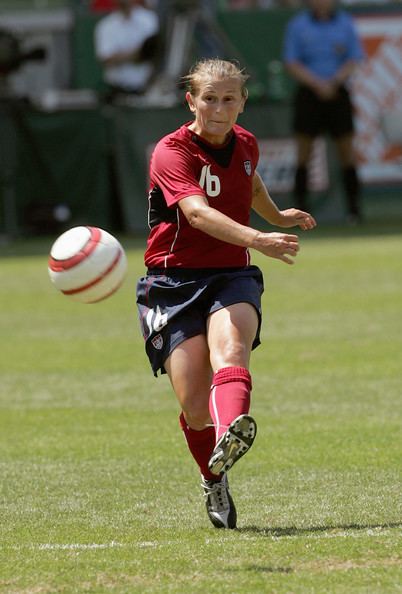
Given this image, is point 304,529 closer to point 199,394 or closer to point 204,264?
point 199,394

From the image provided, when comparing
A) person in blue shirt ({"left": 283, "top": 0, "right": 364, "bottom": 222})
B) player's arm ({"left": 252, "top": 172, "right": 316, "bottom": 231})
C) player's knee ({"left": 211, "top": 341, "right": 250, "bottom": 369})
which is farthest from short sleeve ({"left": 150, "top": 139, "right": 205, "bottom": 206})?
person in blue shirt ({"left": 283, "top": 0, "right": 364, "bottom": 222})

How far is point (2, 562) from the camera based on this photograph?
5.48 metres

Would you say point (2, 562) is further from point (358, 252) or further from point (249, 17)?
point (249, 17)

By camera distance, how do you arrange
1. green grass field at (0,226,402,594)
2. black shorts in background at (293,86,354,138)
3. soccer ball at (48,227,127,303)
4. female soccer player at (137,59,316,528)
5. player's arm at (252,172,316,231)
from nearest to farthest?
green grass field at (0,226,402,594)
female soccer player at (137,59,316,528)
player's arm at (252,172,316,231)
soccer ball at (48,227,127,303)
black shorts in background at (293,86,354,138)

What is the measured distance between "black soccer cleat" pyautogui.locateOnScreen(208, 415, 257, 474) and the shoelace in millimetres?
656

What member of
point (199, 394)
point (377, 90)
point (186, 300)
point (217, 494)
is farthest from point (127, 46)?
point (217, 494)

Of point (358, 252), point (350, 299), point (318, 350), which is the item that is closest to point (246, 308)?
point (318, 350)

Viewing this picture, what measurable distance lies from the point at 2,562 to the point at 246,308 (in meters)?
1.53

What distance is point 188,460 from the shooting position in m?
7.73

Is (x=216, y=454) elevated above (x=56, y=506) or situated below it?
above

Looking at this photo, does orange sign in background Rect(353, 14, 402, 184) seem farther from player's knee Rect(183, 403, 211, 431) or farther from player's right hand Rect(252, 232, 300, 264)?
player's right hand Rect(252, 232, 300, 264)

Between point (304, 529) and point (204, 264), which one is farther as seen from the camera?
point (204, 264)

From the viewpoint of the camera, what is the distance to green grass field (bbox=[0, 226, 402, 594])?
530cm

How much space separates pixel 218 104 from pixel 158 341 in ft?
3.56
